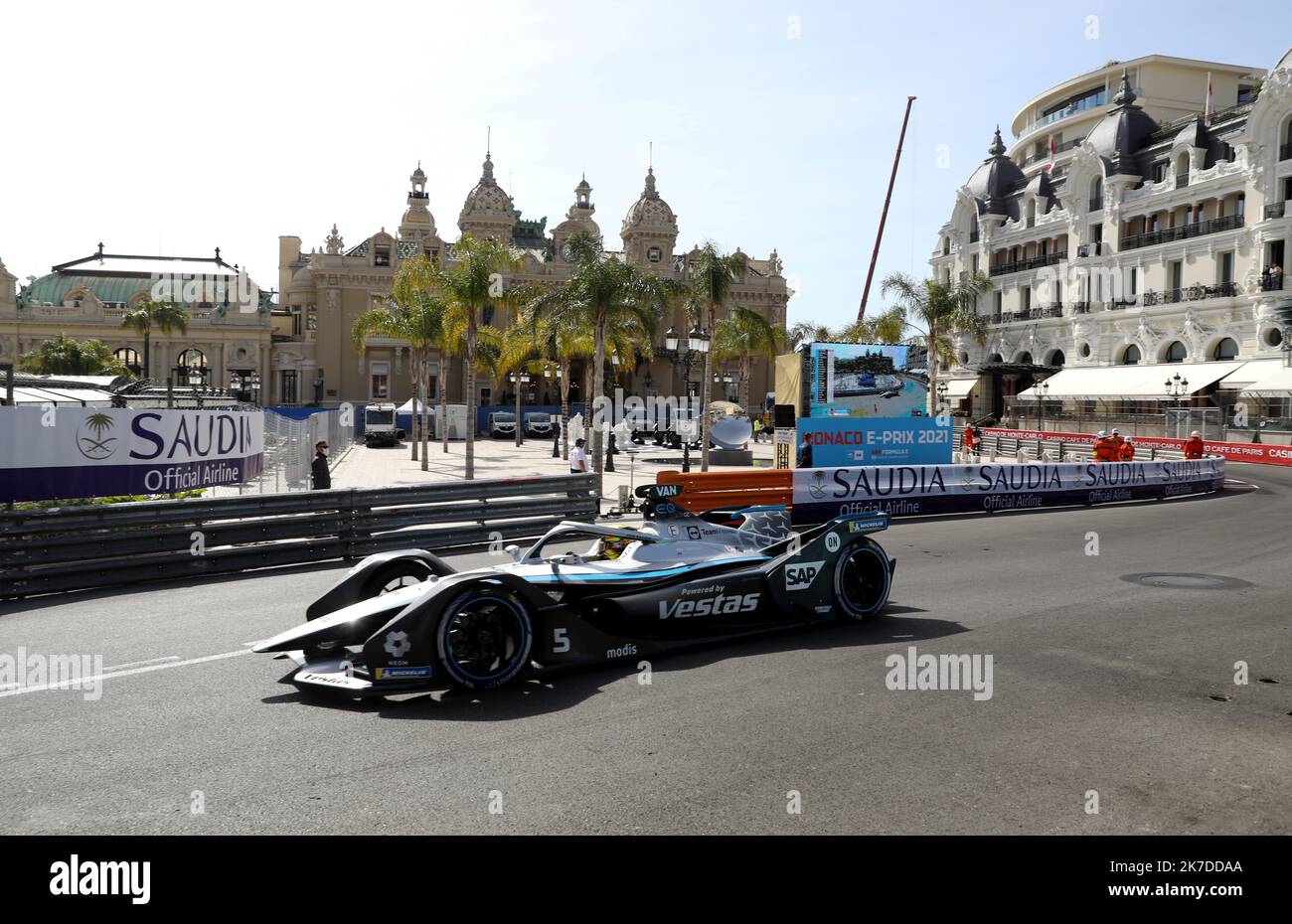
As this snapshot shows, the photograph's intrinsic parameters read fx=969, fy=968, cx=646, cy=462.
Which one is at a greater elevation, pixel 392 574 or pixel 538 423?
pixel 538 423

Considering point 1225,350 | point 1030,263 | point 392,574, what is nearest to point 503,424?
point 1030,263

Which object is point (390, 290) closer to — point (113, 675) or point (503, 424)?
point (503, 424)

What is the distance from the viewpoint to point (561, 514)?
15.5 meters

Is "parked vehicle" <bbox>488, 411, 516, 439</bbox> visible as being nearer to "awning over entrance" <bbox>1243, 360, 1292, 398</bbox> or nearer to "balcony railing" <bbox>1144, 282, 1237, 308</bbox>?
"balcony railing" <bbox>1144, 282, 1237, 308</bbox>

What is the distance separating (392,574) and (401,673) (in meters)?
1.83

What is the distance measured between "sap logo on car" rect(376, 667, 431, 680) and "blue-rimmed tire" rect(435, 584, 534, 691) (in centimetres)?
13

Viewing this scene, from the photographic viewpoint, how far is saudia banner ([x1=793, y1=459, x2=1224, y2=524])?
1984cm

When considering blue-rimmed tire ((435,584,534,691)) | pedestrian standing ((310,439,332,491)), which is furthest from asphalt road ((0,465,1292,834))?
pedestrian standing ((310,439,332,491))

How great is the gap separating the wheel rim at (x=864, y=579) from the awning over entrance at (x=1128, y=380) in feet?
143

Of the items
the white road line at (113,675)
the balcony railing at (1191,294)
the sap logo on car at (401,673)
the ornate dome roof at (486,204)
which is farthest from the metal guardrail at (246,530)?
the ornate dome roof at (486,204)

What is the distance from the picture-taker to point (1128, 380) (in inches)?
1991

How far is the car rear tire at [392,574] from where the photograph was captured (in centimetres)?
799

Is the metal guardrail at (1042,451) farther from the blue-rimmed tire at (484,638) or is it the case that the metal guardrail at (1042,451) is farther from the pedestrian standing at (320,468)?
the blue-rimmed tire at (484,638)
